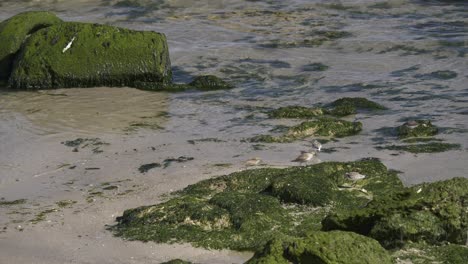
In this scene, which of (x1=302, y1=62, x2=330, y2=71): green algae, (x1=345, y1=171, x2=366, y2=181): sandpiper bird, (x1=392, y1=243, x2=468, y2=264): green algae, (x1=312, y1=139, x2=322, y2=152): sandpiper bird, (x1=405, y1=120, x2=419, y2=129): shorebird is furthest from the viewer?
(x1=302, y1=62, x2=330, y2=71): green algae

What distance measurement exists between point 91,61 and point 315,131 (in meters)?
3.77

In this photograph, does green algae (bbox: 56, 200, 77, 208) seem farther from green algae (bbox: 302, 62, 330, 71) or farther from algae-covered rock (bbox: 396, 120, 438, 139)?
green algae (bbox: 302, 62, 330, 71)

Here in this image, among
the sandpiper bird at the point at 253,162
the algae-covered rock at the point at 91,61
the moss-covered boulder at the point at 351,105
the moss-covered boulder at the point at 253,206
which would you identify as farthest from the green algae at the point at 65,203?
the algae-covered rock at the point at 91,61

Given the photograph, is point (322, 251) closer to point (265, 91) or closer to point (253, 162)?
point (253, 162)

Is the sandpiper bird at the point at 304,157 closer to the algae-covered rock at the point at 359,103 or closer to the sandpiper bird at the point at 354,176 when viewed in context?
the sandpiper bird at the point at 354,176

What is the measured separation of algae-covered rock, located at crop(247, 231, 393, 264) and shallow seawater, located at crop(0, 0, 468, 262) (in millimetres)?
2469

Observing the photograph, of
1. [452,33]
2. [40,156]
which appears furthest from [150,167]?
[452,33]

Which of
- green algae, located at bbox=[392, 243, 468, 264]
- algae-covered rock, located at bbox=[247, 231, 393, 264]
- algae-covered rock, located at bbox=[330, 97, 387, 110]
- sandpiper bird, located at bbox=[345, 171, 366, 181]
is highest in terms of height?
algae-covered rock, located at bbox=[247, 231, 393, 264]

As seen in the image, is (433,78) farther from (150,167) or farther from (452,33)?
(150,167)

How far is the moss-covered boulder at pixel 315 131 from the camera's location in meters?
8.51

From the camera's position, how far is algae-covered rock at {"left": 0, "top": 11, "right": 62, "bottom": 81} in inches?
463

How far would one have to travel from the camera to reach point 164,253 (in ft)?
18.8

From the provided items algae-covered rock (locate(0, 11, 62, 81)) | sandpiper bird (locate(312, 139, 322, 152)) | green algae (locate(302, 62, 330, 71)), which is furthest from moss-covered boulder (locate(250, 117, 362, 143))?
algae-covered rock (locate(0, 11, 62, 81))

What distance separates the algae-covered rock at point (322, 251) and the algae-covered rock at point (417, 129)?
12.6ft
